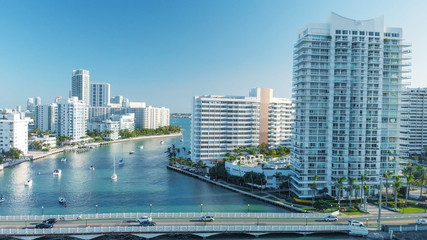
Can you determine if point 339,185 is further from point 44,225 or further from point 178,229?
point 44,225

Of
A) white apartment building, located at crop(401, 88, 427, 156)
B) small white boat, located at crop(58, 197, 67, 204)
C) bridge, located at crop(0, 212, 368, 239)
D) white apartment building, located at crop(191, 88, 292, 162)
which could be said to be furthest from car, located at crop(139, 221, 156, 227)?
white apartment building, located at crop(401, 88, 427, 156)

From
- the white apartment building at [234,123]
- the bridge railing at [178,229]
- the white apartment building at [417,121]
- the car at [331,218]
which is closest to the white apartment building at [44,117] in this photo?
the white apartment building at [234,123]

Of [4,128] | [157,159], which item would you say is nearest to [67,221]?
[157,159]

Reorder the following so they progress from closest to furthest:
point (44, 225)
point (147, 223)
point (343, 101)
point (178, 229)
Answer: point (44, 225) < point (178, 229) < point (147, 223) < point (343, 101)

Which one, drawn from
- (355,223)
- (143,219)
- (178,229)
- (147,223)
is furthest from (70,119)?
(355,223)

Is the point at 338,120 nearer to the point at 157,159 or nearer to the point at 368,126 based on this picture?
the point at 368,126

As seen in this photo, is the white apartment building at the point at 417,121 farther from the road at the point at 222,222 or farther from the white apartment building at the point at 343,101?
the road at the point at 222,222
